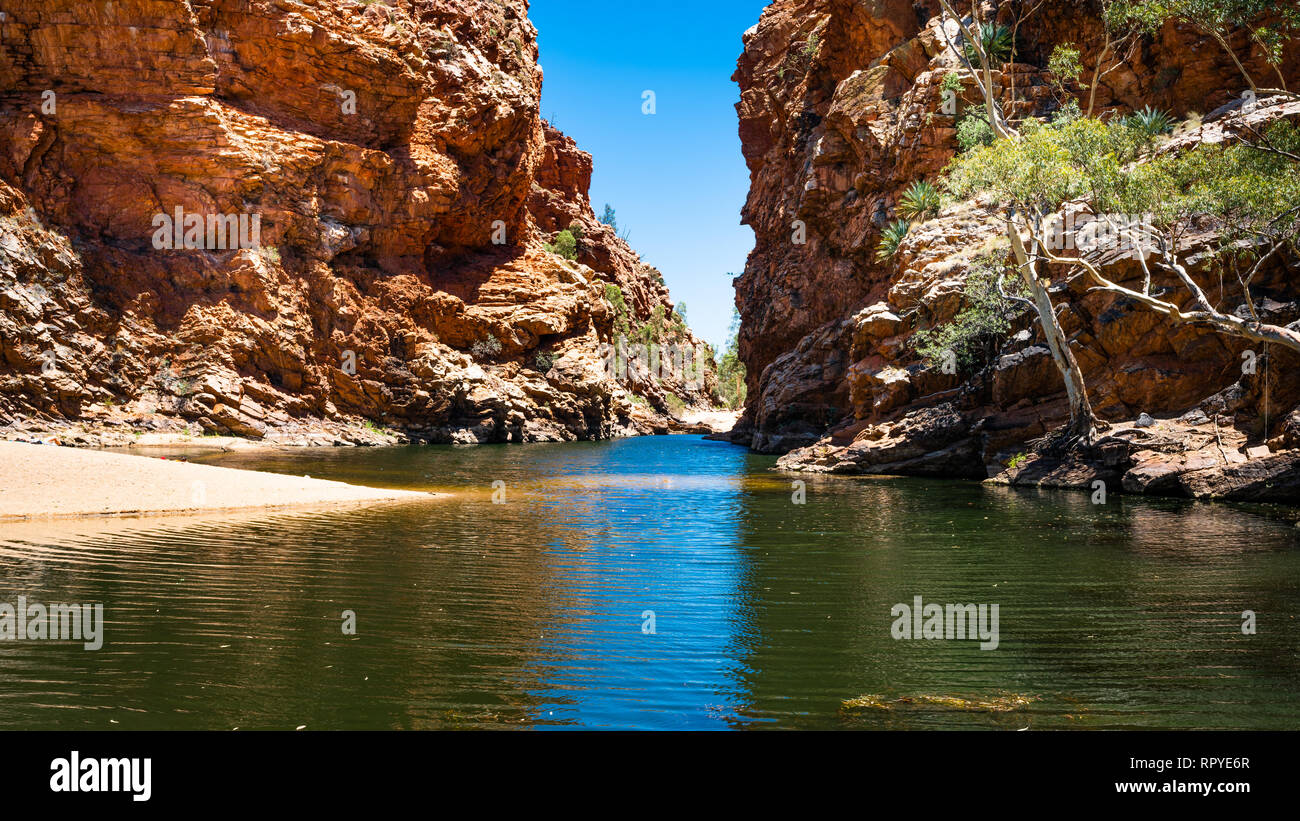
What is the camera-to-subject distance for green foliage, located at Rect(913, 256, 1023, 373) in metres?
30.9

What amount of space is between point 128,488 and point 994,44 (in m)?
38.4

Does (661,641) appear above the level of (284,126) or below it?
below

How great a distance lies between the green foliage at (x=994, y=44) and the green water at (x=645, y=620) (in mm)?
25853

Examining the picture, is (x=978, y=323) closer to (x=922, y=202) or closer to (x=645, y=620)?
(x=922, y=202)

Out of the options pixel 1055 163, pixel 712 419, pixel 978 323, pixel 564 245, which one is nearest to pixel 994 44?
pixel 978 323

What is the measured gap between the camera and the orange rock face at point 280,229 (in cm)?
4828

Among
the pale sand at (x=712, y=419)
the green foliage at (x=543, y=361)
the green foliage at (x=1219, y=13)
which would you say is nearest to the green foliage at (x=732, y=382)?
the pale sand at (x=712, y=419)

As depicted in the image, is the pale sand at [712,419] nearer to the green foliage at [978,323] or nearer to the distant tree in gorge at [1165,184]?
the green foliage at [978,323]

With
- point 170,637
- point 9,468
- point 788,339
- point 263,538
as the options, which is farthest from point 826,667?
point 788,339

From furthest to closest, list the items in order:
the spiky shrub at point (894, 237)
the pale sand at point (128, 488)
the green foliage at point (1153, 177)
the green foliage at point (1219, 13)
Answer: the spiky shrub at point (894, 237)
the green foliage at point (1219, 13)
the green foliage at point (1153, 177)
the pale sand at point (128, 488)

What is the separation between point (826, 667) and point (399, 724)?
4.01 metres

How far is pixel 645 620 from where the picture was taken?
9633 mm
